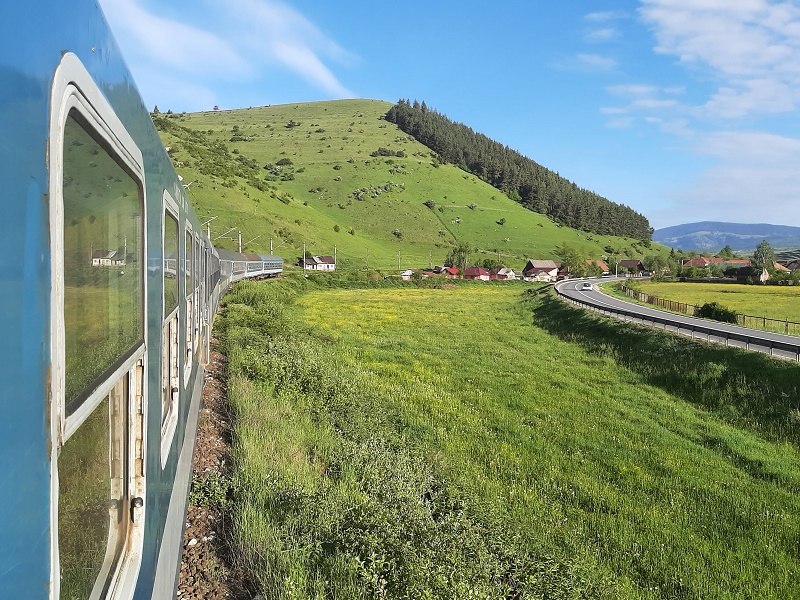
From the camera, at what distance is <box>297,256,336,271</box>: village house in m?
81.3

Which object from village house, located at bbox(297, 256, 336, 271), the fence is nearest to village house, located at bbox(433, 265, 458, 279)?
village house, located at bbox(297, 256, 336, 271)

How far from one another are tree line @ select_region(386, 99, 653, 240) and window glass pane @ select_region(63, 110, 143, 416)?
16641 centimetres

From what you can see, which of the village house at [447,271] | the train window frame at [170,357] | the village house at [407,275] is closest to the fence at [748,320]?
the train window frame at [170,357]

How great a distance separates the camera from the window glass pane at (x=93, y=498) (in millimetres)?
1431

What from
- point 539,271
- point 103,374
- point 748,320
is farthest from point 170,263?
point 539,271

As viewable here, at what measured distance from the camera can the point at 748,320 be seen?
35250mm

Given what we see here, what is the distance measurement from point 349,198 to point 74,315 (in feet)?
410

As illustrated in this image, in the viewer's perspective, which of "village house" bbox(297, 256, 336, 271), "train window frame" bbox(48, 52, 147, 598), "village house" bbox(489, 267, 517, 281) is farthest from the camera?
"village house" bbox(489, 267, 517, 281)

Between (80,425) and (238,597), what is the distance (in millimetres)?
4130

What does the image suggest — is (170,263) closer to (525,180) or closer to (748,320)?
(748,320)

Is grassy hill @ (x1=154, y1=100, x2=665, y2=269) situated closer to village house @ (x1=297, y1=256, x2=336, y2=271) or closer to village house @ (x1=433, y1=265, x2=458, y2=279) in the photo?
village house @ (x1=297, y1=256, x2=336, y2=271)

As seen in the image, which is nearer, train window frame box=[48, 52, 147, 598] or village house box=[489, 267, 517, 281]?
train window frame box=[48, 52, 147, 598]

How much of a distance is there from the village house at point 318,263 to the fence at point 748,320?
41705 millimetres

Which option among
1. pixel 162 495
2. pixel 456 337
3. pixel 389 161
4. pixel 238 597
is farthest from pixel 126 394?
pixel 389 161
